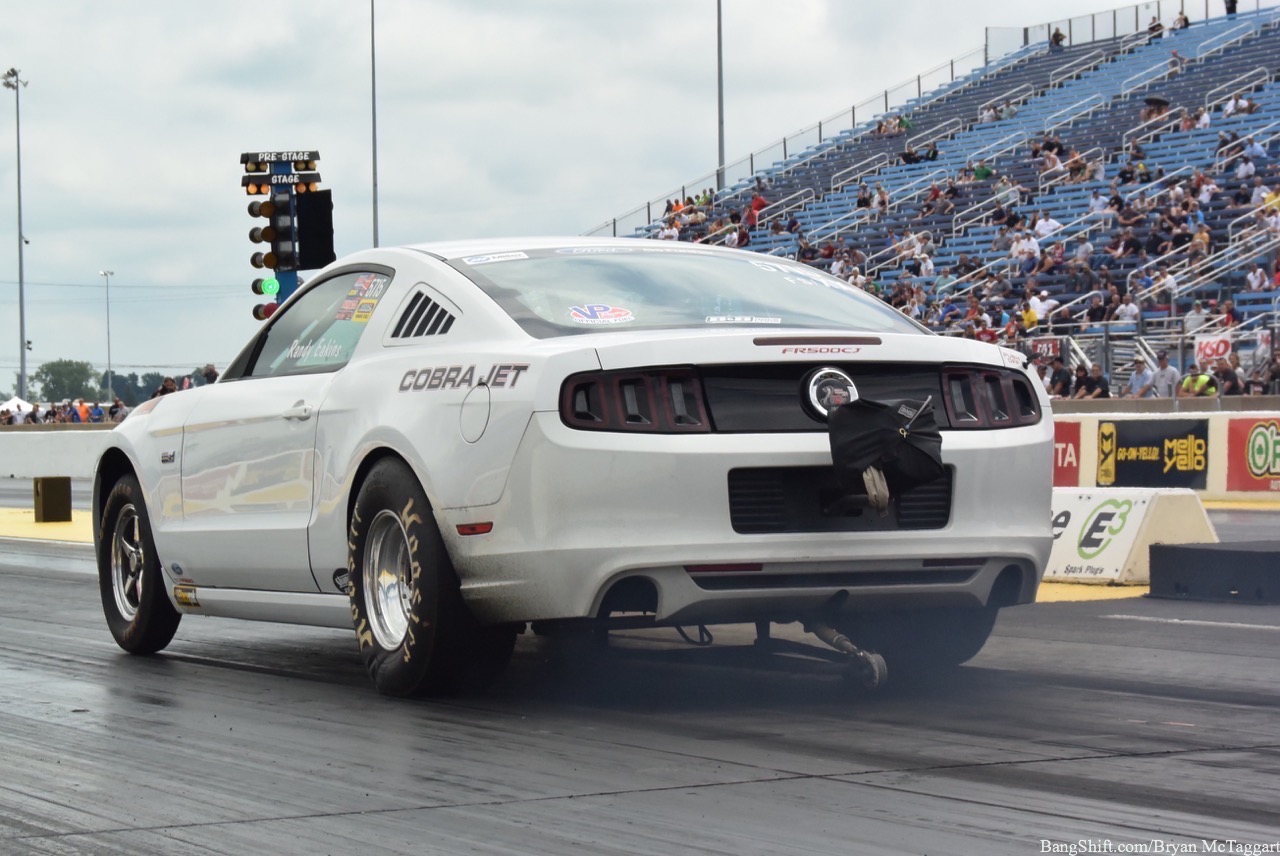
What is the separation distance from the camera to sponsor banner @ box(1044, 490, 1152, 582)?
1174 cm

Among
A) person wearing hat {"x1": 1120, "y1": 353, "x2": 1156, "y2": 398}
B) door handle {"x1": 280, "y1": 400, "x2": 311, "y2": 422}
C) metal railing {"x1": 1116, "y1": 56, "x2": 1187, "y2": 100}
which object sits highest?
metal railing {"x1": 1116, "y1": 56, "x2": 1187, "y2": 100}

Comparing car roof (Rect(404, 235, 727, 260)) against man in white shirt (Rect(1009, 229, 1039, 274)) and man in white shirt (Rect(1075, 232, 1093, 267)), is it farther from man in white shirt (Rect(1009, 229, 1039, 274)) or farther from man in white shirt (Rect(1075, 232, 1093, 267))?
man in white shirt (Rect(1009, 229, 1039, 274))

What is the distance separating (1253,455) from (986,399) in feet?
52.4

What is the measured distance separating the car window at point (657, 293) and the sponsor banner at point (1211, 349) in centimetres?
1691

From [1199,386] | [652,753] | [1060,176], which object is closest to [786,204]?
[1060,176]

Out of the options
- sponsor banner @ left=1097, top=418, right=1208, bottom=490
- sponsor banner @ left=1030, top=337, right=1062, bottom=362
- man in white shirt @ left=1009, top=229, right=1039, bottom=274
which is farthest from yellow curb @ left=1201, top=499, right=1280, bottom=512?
man in white shirt @ left=1009, top=229, right=1039, bottom=274

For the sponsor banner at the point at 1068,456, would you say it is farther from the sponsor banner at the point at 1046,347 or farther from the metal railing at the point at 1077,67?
the metal railing at the point at 1077,67

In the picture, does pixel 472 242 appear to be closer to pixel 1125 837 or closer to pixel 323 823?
pixel 323 823

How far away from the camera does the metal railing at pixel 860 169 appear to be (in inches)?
1702

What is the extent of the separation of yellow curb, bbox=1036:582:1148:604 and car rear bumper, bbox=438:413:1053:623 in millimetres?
4622

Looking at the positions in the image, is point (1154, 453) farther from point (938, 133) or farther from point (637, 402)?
point (938, 133)

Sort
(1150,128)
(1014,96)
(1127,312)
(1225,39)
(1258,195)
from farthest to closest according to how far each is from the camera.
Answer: (1014,96)
(1225,39)
(1150,128)
(1258,195)
(1127,312)

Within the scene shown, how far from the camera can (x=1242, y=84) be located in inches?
1479

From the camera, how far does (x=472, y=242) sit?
24.1 feet
